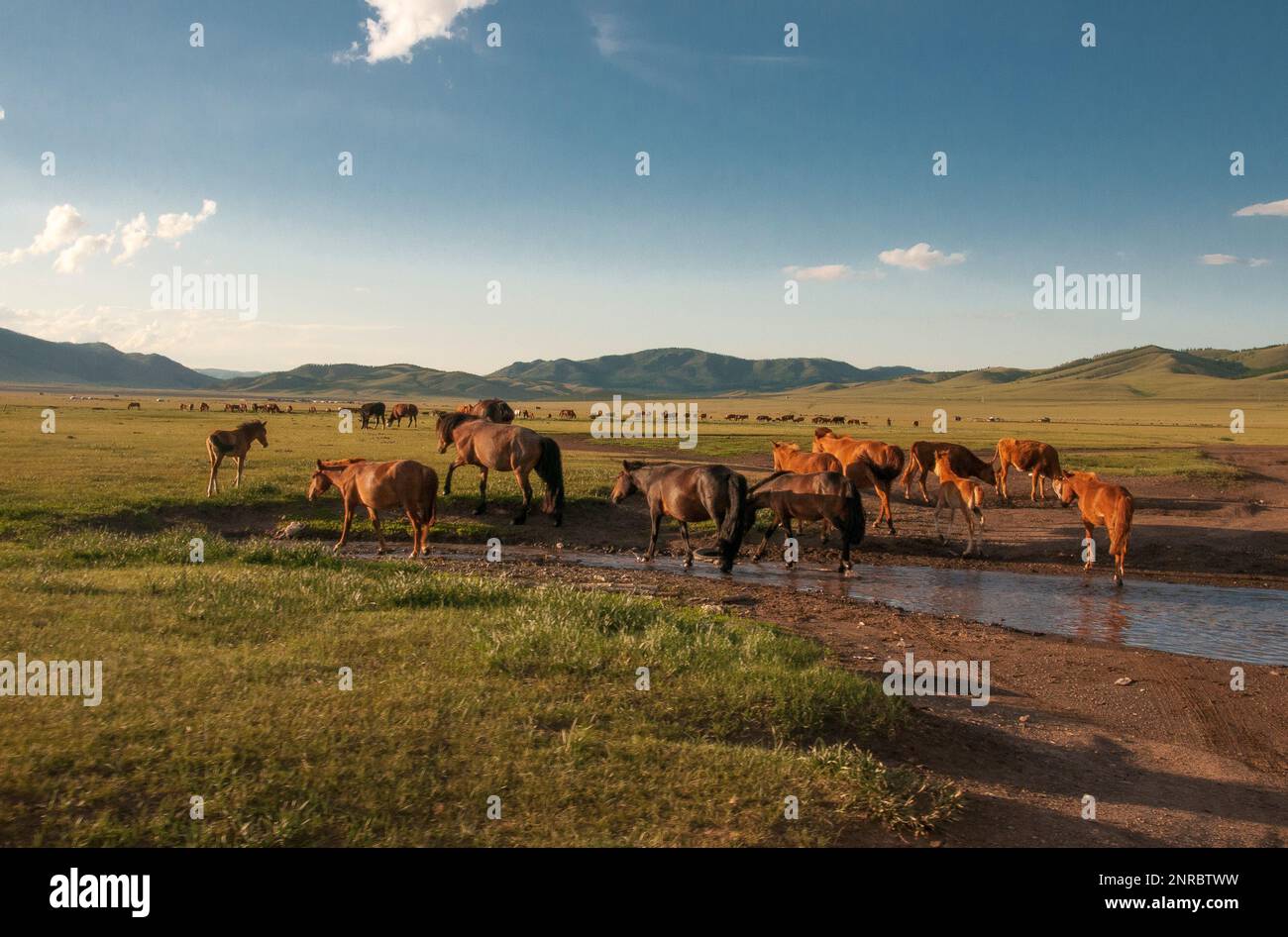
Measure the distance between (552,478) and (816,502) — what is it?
626cm

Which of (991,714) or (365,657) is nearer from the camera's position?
(365,657)

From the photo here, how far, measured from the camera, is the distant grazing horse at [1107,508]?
1510cm

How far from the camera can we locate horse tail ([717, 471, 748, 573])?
49.7 ft

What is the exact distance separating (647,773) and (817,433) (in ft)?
67.8

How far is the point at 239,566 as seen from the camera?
38.4 ft

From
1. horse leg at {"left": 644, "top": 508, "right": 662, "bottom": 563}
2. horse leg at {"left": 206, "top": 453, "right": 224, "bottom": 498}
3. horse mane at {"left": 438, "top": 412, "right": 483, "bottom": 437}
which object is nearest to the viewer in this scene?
horse leg at {"left": 644, "top": 508, "right": 662, "bottom": 563}

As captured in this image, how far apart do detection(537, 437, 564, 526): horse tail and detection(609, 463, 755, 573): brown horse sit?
8.04 ft

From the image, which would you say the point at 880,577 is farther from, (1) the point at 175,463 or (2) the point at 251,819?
(1) the point at 175,463

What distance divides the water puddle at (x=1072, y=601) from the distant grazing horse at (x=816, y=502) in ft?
2.44

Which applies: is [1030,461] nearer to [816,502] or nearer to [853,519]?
[853,519]

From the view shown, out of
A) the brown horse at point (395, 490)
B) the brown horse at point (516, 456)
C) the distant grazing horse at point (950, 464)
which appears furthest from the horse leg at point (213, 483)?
the distant grazing horse at point (950, 464)

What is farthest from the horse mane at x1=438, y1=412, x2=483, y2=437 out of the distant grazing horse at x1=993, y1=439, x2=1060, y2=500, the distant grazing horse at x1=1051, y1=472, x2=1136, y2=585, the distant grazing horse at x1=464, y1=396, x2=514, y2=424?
the distant grazing horse at x1=993, y1=439, x2=1060, y2=500

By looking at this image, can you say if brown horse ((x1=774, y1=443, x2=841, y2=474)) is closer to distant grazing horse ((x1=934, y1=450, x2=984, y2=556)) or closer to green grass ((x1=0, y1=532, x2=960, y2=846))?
distant grazing horse ((x1=934, y1=450, x2=984, y2=556))
